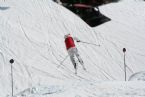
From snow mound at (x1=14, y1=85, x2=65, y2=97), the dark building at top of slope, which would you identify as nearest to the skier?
snow mound at (x1=14, y1=85, x2=65, y2=97)

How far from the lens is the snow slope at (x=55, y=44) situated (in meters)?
17.0

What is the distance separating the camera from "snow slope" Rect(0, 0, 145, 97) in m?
17.0

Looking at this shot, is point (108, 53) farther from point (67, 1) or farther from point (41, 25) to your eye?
point (67, 1)

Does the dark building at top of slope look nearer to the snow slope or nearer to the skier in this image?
the snow slope

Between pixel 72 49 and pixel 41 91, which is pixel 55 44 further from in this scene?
pixel 41 91

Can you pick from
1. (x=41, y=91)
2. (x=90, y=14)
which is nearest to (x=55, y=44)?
(x=90, y=14)

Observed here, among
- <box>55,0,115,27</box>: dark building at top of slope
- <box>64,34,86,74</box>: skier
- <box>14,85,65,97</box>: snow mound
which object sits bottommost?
<box>14,85,65,97</box>: snow mound

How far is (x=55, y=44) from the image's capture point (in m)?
20.2

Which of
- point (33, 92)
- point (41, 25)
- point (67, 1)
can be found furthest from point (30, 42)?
point (67, 1)

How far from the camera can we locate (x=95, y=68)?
59.4ft

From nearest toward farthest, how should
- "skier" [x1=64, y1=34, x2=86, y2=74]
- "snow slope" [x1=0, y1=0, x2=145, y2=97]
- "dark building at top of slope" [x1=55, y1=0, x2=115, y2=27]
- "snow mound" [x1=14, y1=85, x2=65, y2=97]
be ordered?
"snow mound" [x1=14, y1=85, x2=65, y2=97] → "snow slope" [x1=0, y1=0, x2=145, y2=97] → "skier" [x1=64, y1=34, x2=86, y2=74] → "dark building at top of slope" [x1=55, y1=0, x2=115, y2=27]

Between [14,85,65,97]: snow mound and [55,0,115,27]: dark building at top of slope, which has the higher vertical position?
[55,0,115,27]: dark building at top of slope

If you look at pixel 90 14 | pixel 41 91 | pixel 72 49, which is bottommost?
pixel 41 91

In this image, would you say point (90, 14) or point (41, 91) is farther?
point (90, 14)
